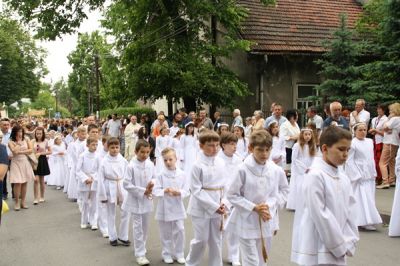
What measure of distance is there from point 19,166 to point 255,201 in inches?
316

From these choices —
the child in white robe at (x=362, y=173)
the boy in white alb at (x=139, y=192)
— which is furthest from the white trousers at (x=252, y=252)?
the child in white robe at (x=362, y=173)

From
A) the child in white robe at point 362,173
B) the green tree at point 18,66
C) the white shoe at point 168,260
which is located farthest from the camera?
the green tree at point 18,66

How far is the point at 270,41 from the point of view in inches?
862

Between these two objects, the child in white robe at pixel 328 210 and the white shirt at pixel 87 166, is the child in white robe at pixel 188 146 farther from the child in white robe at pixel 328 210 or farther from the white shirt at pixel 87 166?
the child in white robe at pixel 328 210

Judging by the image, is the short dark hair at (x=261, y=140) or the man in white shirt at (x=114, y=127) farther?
the man in white shirt at (x=114, y=127)

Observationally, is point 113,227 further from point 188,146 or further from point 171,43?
point 171,43

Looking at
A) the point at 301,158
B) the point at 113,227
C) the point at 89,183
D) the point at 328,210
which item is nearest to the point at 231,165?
the point at 113,227

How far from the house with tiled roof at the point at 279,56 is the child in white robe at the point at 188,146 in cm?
719

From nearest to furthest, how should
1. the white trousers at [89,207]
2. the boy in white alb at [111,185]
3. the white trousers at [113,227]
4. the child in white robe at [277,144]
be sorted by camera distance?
the white trousers at [113,227]
the boy in white alb at [111,185]
the white trousers at [89,207]
the child in white robe at [277,144]

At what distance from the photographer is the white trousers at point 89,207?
9.43 meters

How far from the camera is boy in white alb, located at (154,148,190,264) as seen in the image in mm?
6926

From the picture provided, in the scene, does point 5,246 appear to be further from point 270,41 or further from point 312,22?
point 312,22

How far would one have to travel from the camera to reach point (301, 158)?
10.1 m

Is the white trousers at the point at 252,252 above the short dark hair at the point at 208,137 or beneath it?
beneath
